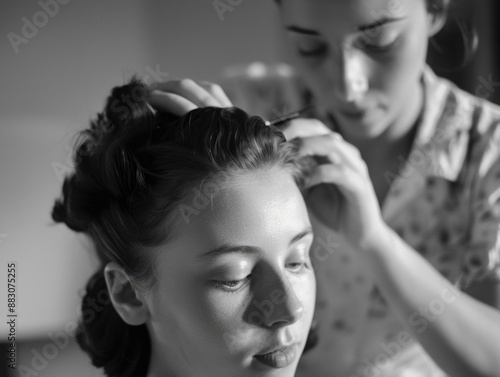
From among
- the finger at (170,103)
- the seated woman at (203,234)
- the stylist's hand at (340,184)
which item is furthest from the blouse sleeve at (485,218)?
the finger at (170,103)

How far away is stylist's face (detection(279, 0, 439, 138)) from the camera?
70 cm

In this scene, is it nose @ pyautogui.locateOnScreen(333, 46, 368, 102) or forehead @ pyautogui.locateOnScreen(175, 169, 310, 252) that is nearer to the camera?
forehead @ pyautogui.locateOnScreen(175, 169, 310, 252)

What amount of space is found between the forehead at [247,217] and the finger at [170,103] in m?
0.09

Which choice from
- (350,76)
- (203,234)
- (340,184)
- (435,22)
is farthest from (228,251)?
(435,22)

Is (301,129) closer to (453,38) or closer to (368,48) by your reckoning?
(368,48)

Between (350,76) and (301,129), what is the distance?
0.11 meters

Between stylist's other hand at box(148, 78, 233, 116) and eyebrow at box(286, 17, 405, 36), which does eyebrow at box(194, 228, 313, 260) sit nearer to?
stylist's other hand at box(148, 78, 233, 116)

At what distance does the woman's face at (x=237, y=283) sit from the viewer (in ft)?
1.79

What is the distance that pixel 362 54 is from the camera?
717mm

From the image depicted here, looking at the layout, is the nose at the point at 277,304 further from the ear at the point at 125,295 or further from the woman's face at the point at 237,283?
the ear at the point at 125,295

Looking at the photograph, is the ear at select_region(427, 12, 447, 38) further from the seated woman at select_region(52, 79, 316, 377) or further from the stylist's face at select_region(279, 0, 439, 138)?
the seated woman at select_region(52, 79, 316, 377)

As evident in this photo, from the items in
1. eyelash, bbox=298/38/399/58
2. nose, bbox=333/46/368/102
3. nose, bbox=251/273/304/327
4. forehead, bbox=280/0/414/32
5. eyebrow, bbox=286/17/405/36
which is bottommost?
nose, bbox=251/273/304/327

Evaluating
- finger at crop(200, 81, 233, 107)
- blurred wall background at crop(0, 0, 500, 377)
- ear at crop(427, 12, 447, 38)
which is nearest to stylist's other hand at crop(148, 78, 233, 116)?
finger at crop(200, 81, 233, 107)

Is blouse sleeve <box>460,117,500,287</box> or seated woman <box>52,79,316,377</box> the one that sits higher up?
seated woman <box>52,79,316,377</box>
